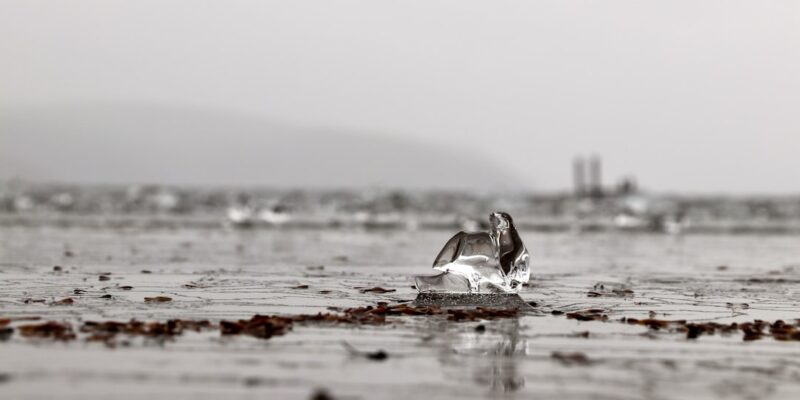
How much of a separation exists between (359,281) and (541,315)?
468cm

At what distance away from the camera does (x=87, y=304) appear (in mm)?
10180

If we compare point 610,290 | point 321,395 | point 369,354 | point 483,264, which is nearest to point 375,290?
point 483,264

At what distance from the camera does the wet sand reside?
20.1ft

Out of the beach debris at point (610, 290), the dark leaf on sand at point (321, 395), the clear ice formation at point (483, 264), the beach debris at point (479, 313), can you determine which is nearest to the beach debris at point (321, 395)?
the dark leaf on sand at point (321, 395)

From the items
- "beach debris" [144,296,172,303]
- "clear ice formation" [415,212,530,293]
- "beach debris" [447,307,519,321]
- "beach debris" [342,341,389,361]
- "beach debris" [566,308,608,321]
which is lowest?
"beach debris" [342,341,389,361]

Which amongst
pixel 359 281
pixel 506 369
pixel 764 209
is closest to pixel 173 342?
pixel 506 369

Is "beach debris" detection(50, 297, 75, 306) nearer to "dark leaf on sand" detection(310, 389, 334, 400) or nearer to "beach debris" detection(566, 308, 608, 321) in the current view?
"beach debris" detection(566, 308, 608, 321)

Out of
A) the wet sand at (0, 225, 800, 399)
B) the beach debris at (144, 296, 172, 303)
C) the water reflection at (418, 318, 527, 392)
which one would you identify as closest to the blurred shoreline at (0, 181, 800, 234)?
the wet sand at (0, 225, 800, 399)

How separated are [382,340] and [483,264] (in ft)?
11.3

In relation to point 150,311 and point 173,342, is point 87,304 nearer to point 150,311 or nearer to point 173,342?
point 150,311

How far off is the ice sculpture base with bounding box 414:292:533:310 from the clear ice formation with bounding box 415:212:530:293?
0.06 metres

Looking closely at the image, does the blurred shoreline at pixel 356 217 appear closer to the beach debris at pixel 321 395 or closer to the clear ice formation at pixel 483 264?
the clear ice formation at pixel 483 264

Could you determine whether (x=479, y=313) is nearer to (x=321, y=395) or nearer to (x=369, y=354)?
(x=369, y=354)

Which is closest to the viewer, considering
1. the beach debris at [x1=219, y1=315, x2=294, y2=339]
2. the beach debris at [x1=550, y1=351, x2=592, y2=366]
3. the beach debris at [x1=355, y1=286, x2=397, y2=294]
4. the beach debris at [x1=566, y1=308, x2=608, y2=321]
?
the beach debris at [x1=550, y1=351, x2=592, y2=366]
